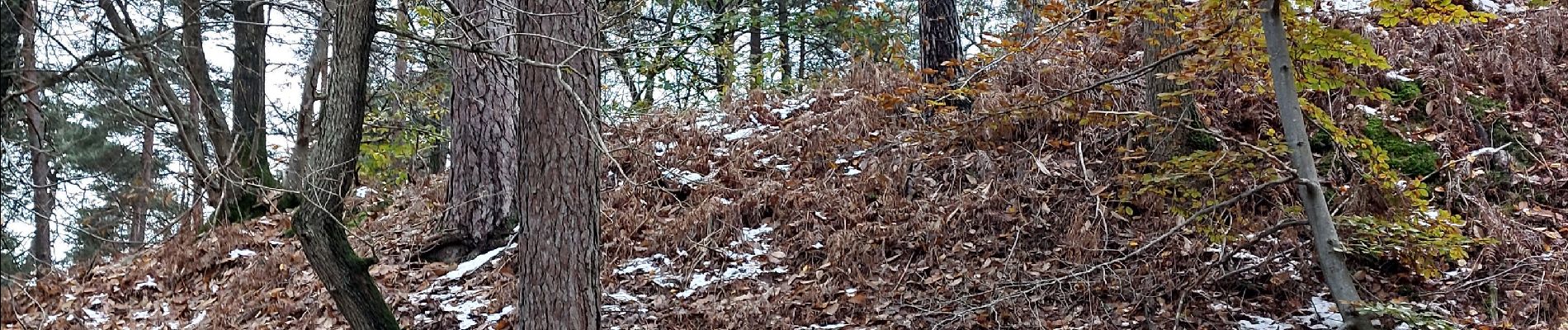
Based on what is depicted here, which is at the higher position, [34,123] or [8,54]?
[8,54]

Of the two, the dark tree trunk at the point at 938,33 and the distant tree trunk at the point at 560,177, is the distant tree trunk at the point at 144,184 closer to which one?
the distant tree trunk at the point at 560,177

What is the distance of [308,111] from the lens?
5.68 meters

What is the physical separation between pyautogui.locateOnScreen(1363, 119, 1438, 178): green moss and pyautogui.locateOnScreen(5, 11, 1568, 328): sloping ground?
95 millimetres

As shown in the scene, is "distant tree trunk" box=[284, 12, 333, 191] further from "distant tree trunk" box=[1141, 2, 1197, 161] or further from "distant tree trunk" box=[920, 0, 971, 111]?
"distant tree trunk" box=[1141, 2, 1197, 161]

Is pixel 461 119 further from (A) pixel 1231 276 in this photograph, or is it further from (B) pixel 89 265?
(A) pixel 1231 276

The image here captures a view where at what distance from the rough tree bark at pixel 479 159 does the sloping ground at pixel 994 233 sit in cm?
31

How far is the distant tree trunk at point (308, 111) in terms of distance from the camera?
496cm

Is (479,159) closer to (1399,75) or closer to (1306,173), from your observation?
(1306,173)

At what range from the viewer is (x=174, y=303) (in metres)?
7.13

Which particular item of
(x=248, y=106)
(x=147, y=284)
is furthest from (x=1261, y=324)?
(x=147, y=284)

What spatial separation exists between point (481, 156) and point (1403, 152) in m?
5.79

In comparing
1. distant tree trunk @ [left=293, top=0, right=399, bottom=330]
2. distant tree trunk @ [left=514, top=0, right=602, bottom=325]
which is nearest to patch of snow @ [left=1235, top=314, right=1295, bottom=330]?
→ distant tree trunk @ [left=514, top=0, right=602, bottom=325]

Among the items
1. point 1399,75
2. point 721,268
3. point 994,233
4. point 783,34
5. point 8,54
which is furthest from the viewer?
point 783,34

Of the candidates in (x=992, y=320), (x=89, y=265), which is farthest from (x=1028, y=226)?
(x=89, y=265)
